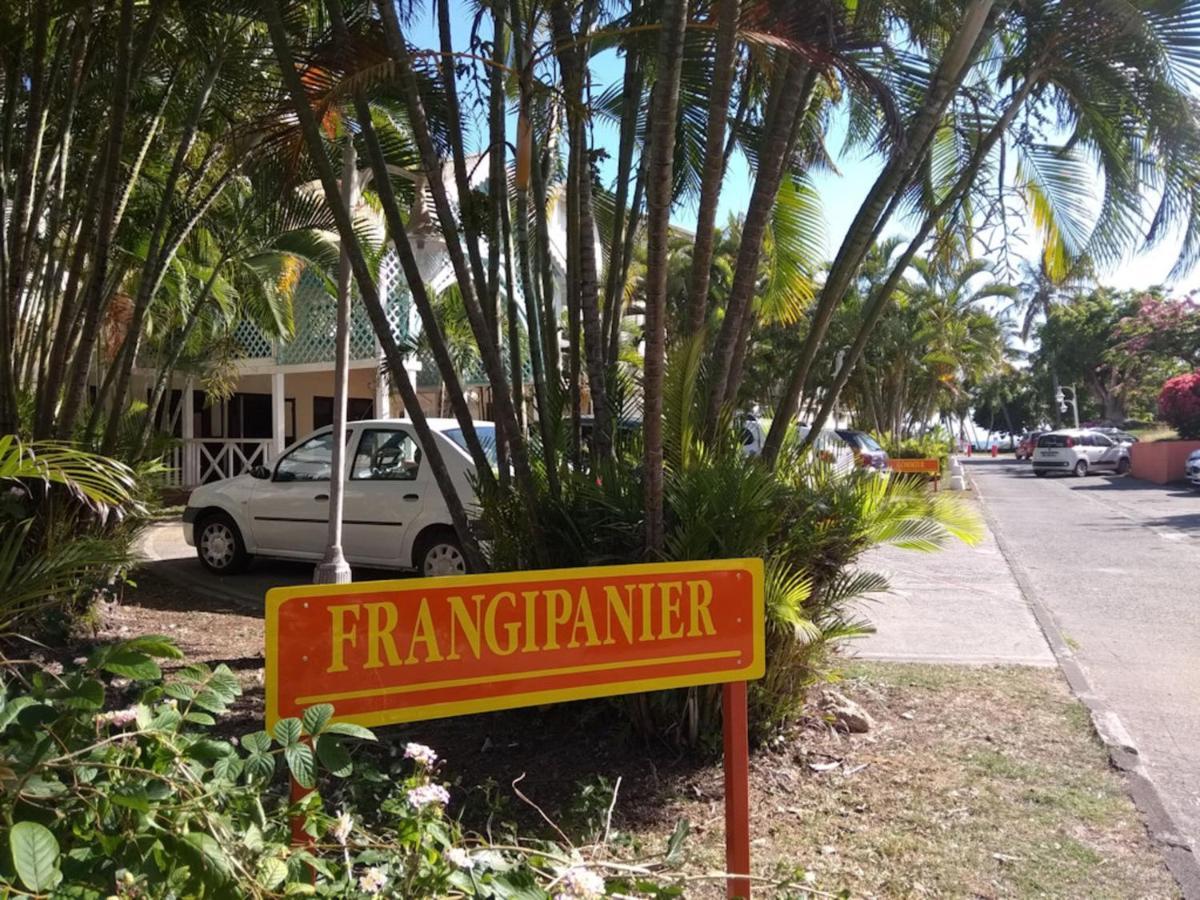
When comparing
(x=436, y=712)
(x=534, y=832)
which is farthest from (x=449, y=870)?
(x=534, y=832)

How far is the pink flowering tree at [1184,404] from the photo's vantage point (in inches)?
1212

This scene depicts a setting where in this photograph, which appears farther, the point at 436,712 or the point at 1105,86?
the point at 1105,86

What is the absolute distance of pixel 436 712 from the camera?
262 centimetres

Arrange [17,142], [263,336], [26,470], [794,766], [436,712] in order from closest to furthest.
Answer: [436,712]
[26,470]
[794,766]
[17,142]
[263,336]

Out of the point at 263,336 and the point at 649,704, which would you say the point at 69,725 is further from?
the point at 263,336

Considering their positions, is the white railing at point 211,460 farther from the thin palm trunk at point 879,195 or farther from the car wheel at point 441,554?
the thin palm trunk at point 879,195

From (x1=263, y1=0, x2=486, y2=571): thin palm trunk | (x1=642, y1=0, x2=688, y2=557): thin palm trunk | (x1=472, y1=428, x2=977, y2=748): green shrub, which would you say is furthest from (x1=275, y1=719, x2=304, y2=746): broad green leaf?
(x1=263, y1=0, x2=486, y2=571): thin palm trunk

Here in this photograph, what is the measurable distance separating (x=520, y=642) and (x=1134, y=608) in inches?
306

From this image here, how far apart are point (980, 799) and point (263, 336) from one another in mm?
16860

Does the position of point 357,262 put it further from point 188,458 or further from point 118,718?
point 188,458

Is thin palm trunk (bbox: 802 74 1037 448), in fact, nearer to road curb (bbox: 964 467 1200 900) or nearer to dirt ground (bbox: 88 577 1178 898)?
dirt ground (bbox: 88 577 1178 898)

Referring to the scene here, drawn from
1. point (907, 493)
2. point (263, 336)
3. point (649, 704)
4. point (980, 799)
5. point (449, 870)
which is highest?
point (263, 336)

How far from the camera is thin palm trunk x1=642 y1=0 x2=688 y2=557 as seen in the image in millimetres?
3783

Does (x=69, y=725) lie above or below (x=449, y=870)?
above
